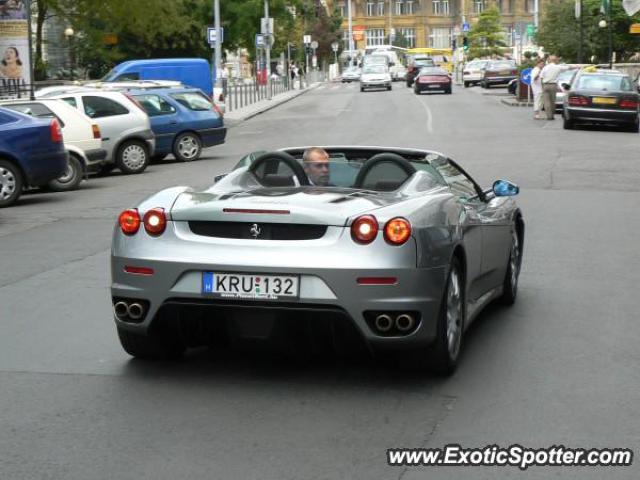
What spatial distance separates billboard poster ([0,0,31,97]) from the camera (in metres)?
37.8

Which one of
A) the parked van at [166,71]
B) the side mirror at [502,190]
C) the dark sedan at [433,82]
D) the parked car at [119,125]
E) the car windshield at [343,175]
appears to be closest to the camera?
the car windshield at [343,175]

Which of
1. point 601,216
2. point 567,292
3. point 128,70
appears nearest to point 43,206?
point 601,216

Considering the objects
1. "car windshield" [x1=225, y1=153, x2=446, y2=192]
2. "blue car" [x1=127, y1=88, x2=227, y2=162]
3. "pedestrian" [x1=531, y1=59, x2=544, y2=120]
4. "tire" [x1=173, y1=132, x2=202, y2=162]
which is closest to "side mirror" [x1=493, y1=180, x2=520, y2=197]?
"car windshield" [x1=225, y1=153, x2=446, y2=192]

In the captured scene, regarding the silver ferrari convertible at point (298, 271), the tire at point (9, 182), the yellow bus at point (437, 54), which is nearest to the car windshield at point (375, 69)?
the yellow bus at point (437, 54)

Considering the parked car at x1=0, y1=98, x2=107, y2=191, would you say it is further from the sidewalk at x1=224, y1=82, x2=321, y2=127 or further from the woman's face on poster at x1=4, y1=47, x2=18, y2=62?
the sidewalk at x1=224, y1=82, x2=321, y2=127

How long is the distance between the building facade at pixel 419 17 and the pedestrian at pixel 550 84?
410 feet

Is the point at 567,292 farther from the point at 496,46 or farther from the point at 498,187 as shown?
the point at 496,46

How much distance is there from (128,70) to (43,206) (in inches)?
927

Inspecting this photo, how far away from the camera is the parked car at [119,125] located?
2291 cm

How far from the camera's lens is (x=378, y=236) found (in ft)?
20.8

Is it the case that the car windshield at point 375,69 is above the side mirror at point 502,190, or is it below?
above

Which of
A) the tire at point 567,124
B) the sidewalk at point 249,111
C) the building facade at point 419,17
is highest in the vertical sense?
the building facade at point 419,17

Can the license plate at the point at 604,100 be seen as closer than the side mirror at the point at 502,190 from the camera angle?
No

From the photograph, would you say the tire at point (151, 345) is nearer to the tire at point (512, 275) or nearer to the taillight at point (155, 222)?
the taillight at point (155, 222)
